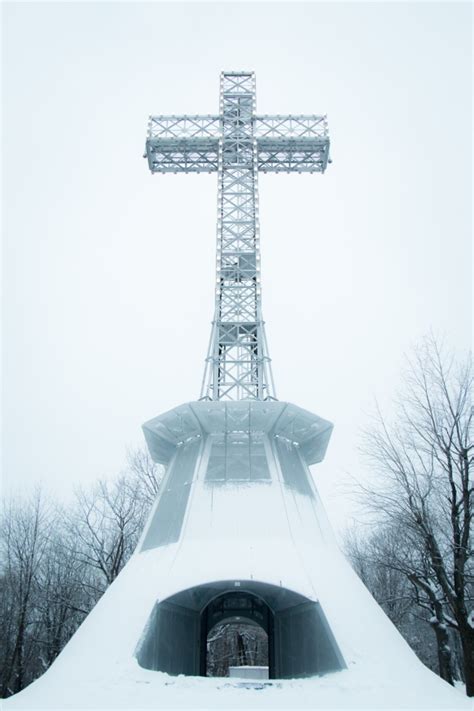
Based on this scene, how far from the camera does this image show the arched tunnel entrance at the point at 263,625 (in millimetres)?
9734

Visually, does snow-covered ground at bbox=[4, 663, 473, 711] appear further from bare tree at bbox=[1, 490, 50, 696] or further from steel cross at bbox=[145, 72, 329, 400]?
bare tree at bbox=[1, 490, 50, 696]

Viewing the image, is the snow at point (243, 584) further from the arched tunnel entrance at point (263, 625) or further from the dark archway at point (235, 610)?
the dark archway at point (235, 610)

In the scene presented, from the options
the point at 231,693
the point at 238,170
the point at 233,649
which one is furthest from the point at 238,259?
the point at 233,649

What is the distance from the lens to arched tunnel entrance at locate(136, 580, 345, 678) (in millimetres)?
9734

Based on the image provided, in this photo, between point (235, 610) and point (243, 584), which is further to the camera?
point (235, 610)

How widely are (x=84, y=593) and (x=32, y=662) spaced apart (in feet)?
15.2

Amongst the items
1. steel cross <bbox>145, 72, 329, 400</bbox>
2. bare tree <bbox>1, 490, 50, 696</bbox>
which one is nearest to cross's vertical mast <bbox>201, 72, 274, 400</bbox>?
steel cross <bbox>145, 72, 329, 400</bbox>

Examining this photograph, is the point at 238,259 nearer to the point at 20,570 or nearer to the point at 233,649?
the point at 20,570

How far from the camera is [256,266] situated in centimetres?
1841

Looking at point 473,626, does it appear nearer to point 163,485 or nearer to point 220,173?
point 163,485

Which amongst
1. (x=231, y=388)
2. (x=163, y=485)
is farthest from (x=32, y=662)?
(x=231, y=388)

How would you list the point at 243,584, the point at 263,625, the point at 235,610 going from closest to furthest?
the point at 243,584, the point at 263,625, the point at 235,610

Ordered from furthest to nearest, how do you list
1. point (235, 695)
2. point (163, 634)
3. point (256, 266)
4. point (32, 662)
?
point (32, 662), point (256, 266), point (163, 634), point (235, 695)

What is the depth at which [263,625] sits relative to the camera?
1469 centimetres
